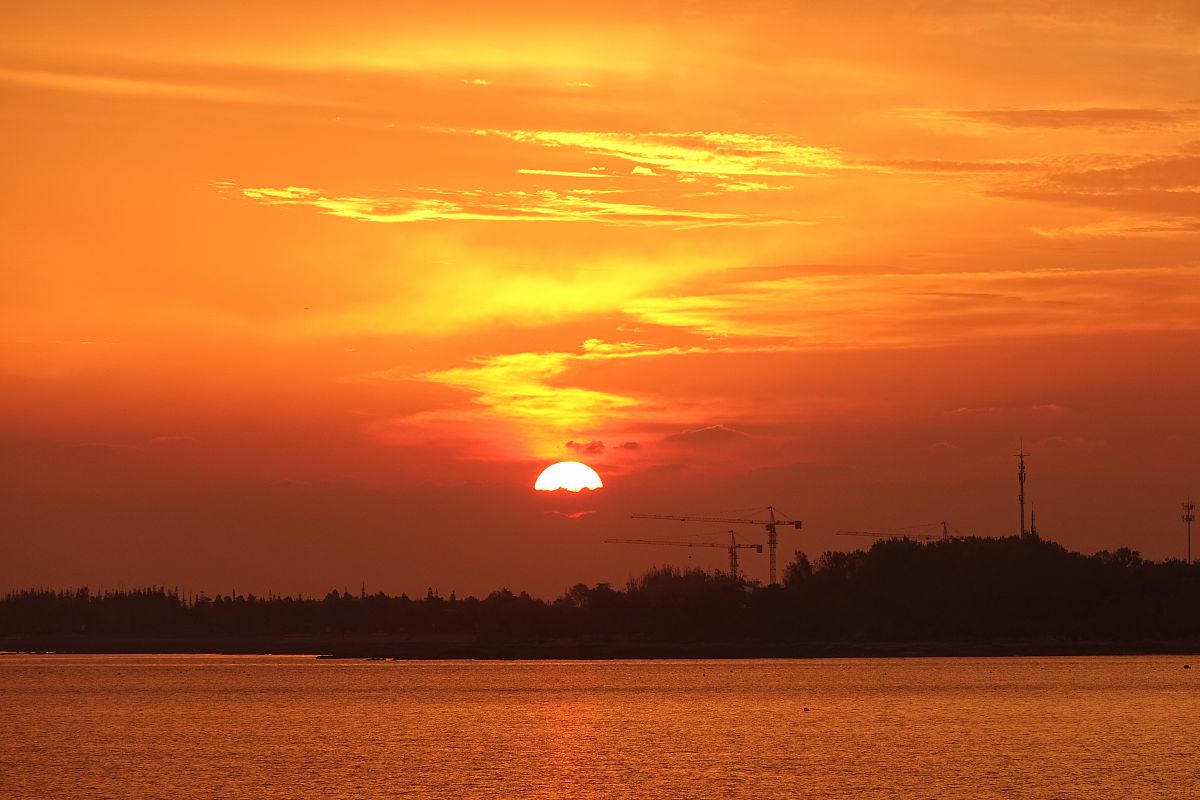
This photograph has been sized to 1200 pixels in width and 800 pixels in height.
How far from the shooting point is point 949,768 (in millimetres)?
96875

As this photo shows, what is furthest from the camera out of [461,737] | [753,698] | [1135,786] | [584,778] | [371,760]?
[753,698]

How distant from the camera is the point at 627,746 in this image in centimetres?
11506

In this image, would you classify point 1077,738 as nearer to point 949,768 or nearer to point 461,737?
point 949,768

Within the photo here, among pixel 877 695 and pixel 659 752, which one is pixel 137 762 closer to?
pixel 659 752

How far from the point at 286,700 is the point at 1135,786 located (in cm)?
12253

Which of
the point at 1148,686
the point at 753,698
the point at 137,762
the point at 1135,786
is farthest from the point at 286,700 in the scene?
the point at 1135,786

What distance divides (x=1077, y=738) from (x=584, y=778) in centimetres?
4319

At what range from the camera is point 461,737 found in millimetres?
125312

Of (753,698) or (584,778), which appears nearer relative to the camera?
(584,778)

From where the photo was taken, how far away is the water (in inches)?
3465

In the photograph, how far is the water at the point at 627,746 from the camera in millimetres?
88000

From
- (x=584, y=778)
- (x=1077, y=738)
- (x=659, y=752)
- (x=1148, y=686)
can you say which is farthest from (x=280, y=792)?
(x=1148, y=686)

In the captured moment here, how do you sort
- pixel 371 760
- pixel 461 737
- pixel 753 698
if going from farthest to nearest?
pixel 753 698, pixel 461 737, pixel 371 760

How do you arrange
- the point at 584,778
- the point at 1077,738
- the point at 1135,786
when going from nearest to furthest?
the point at 1135,786 → the point at 584,778 → the point at 1077,738
